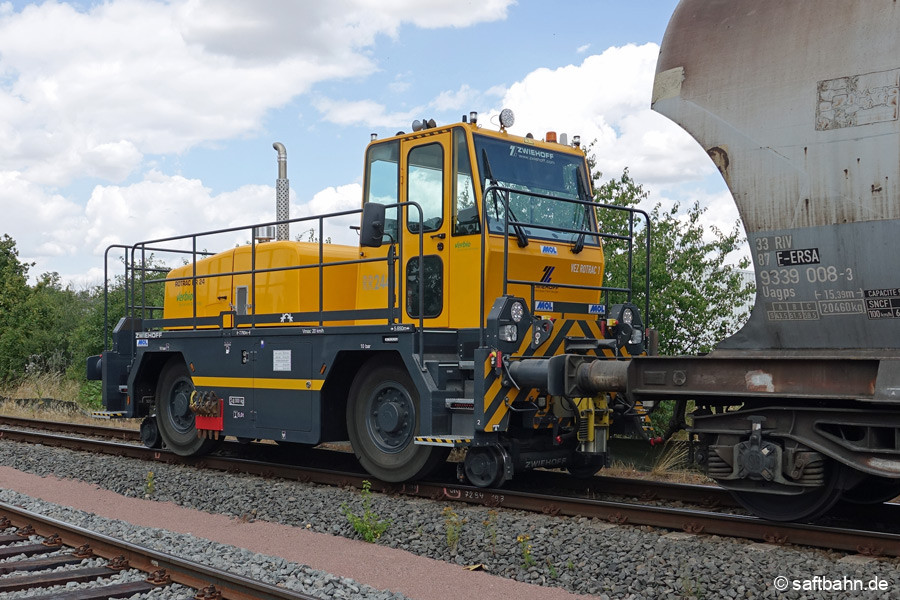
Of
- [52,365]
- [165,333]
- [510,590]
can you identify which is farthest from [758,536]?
[52,365]

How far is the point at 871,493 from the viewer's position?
6.96 m

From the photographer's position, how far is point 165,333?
454 inches

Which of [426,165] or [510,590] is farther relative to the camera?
[426,165]

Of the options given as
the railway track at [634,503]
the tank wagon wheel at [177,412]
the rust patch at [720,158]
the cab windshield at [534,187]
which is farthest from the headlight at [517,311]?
the tank wagon wheel at [177,412]

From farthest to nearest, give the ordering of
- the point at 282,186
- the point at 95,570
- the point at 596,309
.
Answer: the point at 282,186 < the point at 596,309 < the point at 95,570

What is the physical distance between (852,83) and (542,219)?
4.13 meters

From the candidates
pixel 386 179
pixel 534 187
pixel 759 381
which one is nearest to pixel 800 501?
pixel 759 381

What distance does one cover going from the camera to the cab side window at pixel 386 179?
9344mm

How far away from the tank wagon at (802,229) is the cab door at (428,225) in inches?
116

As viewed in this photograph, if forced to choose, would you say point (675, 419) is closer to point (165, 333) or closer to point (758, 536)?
point (758, 536)

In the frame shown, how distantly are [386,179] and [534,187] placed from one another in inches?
62.6

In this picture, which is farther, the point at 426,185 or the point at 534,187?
the point at 534,187

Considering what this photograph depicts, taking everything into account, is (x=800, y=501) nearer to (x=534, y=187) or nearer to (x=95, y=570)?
(x=534, y=187)

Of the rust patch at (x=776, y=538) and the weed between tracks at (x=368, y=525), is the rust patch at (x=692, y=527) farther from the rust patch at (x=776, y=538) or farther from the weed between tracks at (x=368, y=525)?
the weed between tracks at (x=368, y=525)
